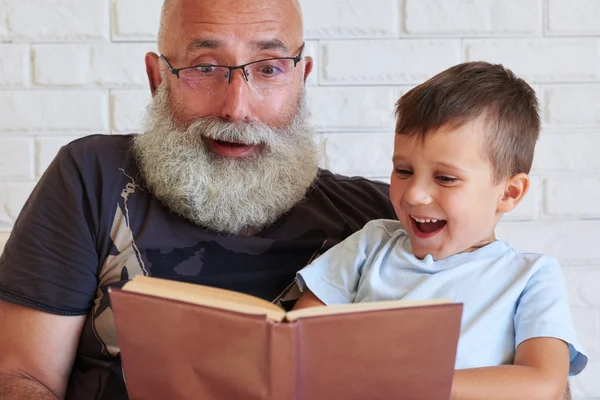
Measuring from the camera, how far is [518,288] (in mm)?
1534

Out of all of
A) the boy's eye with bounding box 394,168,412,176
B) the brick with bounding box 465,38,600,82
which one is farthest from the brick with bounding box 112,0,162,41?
the boy's eye with bounding box 394,168,412,176

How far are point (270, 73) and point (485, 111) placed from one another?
61cm

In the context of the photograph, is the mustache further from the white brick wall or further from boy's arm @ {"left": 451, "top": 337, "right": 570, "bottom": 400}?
boy's arm @ {"left": 451, "top": 337, "right": 570, "bottom": 400}

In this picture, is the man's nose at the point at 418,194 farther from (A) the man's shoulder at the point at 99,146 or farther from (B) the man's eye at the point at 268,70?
(A) the man's shoulder at the point at 99,146

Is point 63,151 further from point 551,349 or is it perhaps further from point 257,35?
point 551,349

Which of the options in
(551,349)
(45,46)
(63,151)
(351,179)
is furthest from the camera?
(45,46)

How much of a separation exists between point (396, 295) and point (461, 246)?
6.3 inches

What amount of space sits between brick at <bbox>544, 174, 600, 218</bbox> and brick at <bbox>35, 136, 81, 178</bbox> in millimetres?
1436

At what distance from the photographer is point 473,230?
5.18ft

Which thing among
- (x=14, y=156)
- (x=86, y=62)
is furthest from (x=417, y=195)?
(x=14, y=156)

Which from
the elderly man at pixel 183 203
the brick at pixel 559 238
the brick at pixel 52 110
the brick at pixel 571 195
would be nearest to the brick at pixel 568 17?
the brick at pixel 571 195

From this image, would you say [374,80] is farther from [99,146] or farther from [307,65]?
[99,146]

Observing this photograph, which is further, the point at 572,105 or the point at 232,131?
the point at 572,105

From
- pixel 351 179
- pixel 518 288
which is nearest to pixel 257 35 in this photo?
pixel 351 179
